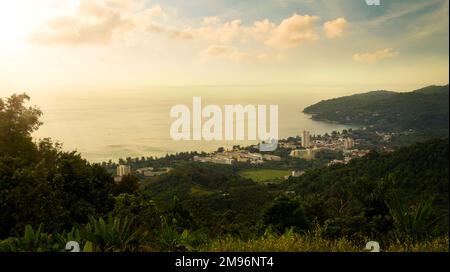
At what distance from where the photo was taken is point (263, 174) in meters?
5.93

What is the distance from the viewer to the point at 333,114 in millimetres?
5992

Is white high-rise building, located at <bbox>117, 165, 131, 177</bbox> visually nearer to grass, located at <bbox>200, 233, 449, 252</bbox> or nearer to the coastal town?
the coastal town

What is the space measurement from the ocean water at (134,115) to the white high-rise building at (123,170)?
0.12 metres

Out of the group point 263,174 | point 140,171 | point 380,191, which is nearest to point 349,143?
point 380,191

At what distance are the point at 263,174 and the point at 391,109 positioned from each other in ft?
5.83

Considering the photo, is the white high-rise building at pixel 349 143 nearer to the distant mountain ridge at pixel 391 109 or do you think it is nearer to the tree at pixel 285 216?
the distant mountain ridge at pixel 391 109

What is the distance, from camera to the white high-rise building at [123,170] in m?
5.86

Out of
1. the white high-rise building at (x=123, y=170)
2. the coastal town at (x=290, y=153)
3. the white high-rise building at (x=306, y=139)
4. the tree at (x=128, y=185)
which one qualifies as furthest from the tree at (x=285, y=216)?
the white high-rise building at (x=123, y=170)

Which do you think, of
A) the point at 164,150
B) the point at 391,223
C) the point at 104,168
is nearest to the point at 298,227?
the point at 391,223

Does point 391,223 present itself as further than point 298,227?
No

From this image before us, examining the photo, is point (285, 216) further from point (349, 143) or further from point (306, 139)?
point (349, 143)

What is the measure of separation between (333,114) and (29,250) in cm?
365
